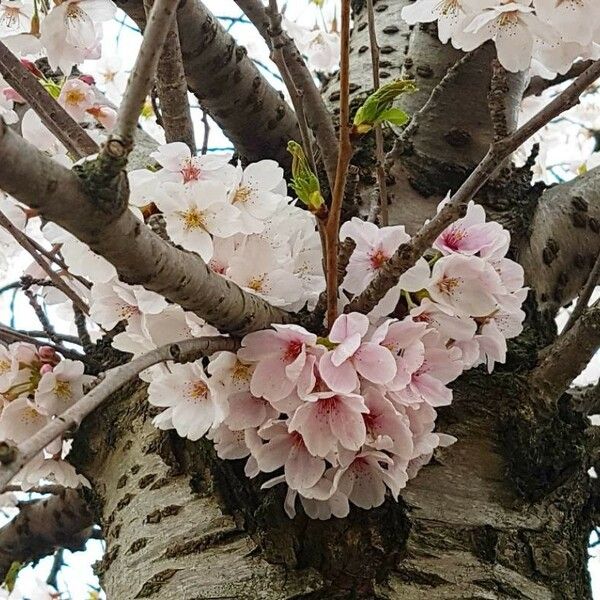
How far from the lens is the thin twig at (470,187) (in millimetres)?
786

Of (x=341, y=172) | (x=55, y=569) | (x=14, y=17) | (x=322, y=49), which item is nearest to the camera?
(x=341, y=172)

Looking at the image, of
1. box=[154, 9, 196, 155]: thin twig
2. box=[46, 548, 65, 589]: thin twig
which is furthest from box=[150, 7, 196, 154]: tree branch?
box=[46, 548, 65, 589]: thin twig

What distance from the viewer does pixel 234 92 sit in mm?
1395

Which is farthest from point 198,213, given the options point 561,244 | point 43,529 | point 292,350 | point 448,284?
point 43,529

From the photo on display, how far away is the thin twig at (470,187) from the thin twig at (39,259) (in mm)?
518

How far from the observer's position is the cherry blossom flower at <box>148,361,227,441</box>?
91 centimetres

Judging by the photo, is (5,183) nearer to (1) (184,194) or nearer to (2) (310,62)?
(1) (184,194)

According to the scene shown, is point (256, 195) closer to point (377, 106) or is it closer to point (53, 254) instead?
point (377, 106)

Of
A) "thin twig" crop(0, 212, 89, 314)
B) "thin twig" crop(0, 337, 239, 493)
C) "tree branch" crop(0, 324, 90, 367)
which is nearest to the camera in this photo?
"thin twig" crop(0, 337, 239, 493)

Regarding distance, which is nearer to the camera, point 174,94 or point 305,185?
point 305,185

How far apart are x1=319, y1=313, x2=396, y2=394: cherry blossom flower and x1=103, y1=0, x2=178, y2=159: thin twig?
319 millimetres

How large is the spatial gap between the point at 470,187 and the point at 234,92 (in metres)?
0.70

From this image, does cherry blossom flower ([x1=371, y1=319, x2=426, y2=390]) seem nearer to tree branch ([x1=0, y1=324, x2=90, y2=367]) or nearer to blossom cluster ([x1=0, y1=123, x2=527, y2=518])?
blossom cluster ([x1=0, y1=123, x2=527, y2=518])

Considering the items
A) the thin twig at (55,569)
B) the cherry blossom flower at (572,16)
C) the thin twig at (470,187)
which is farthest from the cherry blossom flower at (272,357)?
the thin twig at (55,569)
